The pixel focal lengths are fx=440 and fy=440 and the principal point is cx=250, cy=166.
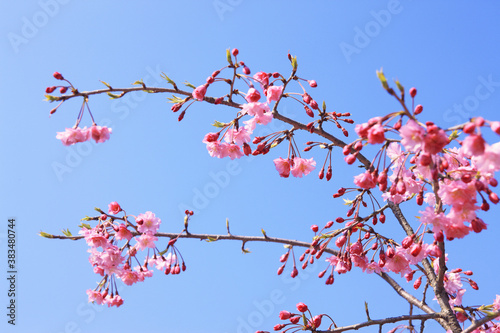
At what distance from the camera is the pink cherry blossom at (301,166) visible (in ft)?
12.2

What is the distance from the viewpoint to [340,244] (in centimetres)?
324

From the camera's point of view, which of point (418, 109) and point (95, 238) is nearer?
point (418, 109)

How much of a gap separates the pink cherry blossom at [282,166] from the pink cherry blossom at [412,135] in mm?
1594

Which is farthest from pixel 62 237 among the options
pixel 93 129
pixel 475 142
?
pixel 475 142

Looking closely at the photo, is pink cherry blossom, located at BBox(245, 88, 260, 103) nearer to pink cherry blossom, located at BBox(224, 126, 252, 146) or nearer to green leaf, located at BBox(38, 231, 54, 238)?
pink cherry blossom, located at BBox(224, 126, 252, 146)

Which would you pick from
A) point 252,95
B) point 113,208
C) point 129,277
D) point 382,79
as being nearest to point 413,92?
point 382,79

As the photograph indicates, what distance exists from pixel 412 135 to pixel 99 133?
7.89ft

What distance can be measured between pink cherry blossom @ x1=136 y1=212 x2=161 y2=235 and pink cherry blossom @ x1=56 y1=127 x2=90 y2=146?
798 mm

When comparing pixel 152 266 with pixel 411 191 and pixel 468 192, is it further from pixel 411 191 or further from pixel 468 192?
pixel 468 192

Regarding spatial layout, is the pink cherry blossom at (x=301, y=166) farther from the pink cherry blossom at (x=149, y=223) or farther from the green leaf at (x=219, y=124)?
the pink cherry blossom at (x=149, y=223)

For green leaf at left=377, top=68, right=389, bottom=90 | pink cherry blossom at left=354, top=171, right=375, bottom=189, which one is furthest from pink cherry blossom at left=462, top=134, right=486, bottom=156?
pink cherry blossom at left=354, top=171, right=375, bottom=189

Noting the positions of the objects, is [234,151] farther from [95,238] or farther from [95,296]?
[95,296]

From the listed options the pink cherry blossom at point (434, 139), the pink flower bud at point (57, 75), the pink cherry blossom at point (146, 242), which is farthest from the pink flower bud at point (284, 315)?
the pink flower bud at point (57, 75)

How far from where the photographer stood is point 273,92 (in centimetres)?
350
